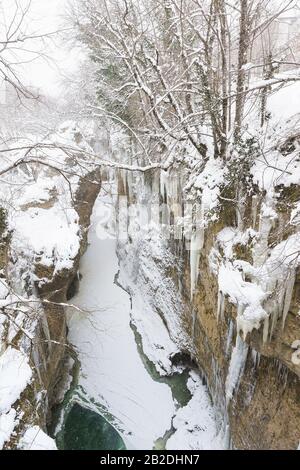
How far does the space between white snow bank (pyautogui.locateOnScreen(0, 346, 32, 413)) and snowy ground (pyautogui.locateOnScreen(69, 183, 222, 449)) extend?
53.3 inches

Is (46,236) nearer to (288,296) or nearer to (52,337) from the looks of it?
(52,337)

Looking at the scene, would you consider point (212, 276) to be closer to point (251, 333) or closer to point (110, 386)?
point (251, 333)

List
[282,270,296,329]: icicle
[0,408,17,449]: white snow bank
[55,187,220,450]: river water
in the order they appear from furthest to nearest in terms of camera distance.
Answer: [55,187,220,450]: river water → [282,270,296,329]: icicle → [0,408,17,449]: white snow bank

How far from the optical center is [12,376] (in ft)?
17.3

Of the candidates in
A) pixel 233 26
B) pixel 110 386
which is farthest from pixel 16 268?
pixel 233 26

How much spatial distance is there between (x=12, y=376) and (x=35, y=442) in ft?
3.51

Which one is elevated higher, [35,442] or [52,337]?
[35,442]

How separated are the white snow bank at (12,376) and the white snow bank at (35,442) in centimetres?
47

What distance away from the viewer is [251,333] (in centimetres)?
529

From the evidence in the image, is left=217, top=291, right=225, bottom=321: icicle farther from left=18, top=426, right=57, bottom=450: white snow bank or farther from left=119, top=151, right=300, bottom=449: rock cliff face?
left=18, top=426, right=57, bottom=450: white snow bank

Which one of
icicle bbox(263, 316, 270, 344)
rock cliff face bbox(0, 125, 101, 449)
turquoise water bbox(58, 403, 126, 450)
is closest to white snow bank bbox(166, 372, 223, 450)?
turquoise water bbox(58, 403, 126, 450)

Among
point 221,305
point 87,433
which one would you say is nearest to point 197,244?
point 221,305

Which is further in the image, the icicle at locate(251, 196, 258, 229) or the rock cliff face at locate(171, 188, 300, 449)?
the icicle at locate(251, 196, 258, 229)

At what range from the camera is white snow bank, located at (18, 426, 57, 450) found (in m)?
4.56
